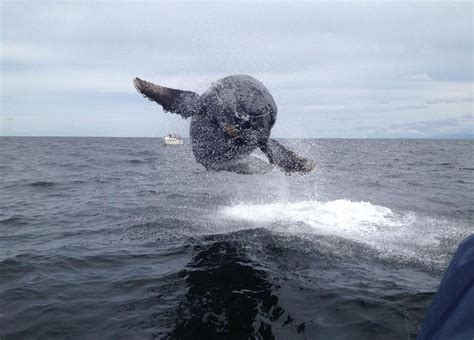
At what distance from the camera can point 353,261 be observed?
34.3 ft

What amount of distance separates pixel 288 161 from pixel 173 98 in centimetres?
353

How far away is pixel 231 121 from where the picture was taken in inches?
383

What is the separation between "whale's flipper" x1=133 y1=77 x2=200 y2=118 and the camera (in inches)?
424

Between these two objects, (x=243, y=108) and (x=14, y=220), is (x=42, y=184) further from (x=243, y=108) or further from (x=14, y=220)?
(x=243, y=108)

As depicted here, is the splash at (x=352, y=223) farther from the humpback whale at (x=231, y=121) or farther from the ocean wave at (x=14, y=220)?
the ocean wave at (x=14, y=220)

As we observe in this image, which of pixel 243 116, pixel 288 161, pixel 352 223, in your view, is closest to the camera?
pixel 243 116

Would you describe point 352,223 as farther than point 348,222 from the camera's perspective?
No

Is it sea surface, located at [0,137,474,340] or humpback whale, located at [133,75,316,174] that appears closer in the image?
sea surface, located at [0,137,474,340]

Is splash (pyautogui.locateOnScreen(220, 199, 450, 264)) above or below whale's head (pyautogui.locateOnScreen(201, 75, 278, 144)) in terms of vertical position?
below

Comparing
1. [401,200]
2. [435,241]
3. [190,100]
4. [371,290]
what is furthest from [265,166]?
[401,200]

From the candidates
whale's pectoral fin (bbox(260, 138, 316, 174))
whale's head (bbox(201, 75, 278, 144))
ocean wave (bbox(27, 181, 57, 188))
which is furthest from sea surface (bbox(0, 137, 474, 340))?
ocean wave (bbox(27, 181, 57, 188))

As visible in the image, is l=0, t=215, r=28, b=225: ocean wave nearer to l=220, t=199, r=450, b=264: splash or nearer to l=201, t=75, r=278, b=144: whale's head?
l=220, t=199, r=450, b=264: splash

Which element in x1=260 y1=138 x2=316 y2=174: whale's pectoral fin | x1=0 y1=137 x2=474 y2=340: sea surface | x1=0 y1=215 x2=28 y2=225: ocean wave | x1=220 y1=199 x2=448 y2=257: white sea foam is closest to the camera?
x1=0 y1=137 x2=474 y2=340: sea surface

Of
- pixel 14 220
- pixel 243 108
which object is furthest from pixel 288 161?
pixel 14 220
